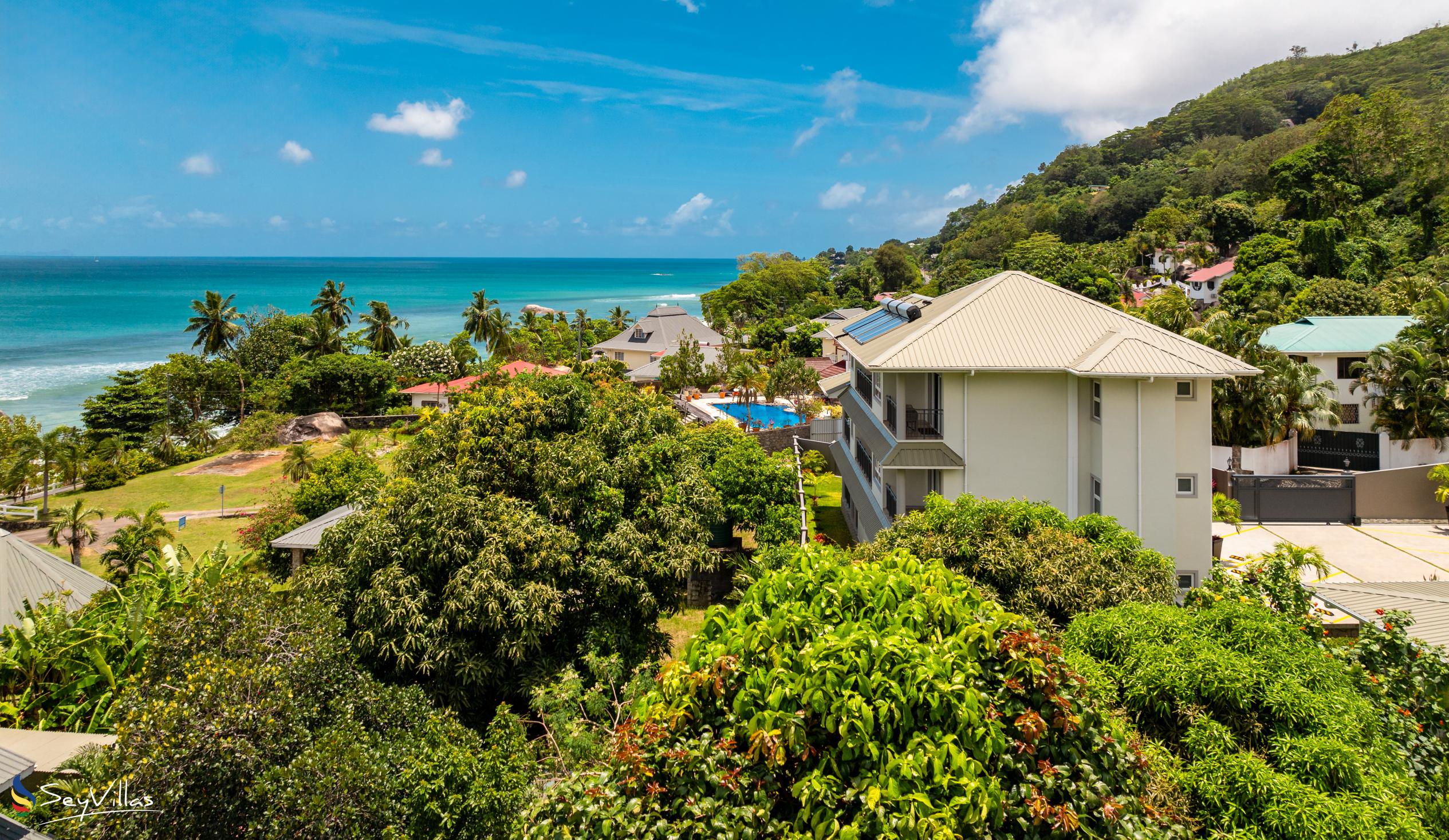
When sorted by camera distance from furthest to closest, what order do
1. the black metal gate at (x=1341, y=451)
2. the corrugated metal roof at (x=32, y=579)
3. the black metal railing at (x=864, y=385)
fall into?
the black metal gate at (x=1341, y=451)
the black metal railing at (x=864, y=385)
the corrugated metal roof at (x=32, y=579)

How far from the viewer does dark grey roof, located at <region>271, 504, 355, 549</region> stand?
1919 centimetres

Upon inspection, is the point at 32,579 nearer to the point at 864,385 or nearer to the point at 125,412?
the point at 864,385

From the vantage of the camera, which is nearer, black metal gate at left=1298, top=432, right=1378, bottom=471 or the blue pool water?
black metal gate at left=1298, top=432, right=1378, bottom=471

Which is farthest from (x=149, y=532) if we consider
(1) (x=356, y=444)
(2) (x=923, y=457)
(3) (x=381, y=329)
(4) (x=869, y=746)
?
(3) (x=381, y=329)

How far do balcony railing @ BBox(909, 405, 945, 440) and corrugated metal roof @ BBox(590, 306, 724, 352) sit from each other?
1802 inches

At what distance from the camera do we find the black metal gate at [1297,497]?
2475 cm

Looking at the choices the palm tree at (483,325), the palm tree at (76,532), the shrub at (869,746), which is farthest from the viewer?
the palm tree at (483,325)

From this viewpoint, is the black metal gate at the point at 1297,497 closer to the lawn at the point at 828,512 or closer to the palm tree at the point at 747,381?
the lawn at the point at 828,512

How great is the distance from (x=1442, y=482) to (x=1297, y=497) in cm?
454

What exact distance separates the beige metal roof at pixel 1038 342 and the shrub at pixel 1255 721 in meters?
8.48

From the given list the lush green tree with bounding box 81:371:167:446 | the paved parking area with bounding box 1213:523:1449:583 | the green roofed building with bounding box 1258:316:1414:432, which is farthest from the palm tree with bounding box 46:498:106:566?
the green roofed building with bounding box 1258:316:1414:432

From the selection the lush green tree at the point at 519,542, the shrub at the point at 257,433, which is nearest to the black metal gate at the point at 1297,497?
the lush green tree at the point at 519,542

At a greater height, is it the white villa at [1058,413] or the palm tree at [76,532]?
the white villa at [1058,413]

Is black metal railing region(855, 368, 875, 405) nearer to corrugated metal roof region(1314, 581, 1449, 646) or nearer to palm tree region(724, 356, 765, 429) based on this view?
corrugated metal roof region(1314, 581, 1449, 646)
